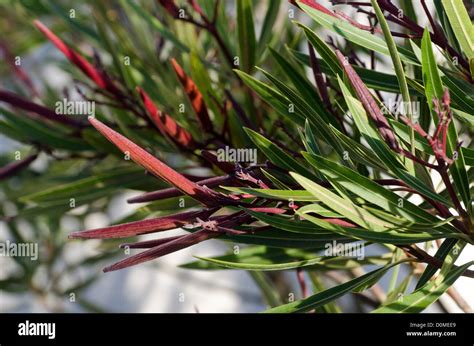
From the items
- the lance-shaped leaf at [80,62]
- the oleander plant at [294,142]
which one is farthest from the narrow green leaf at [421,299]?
the lance-shaped leaf at [80,62]

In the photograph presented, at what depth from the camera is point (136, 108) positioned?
36.8 inches

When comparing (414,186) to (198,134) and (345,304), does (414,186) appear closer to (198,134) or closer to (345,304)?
(198,134)

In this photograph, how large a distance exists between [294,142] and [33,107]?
0.29 m

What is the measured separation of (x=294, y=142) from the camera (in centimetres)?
82

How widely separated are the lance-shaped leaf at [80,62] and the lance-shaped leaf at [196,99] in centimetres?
11

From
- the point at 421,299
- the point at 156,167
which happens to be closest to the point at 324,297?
the point at 421,299

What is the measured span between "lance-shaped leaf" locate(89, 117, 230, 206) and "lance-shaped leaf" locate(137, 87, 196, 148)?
0.65ft

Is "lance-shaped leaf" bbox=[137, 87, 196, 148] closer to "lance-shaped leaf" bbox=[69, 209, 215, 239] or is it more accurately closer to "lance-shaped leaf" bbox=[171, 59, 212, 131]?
"lance-shaped leaf" bbox=[171, 59, 212, 131]

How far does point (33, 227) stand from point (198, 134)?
0.69 meters

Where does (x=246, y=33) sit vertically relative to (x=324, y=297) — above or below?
above
